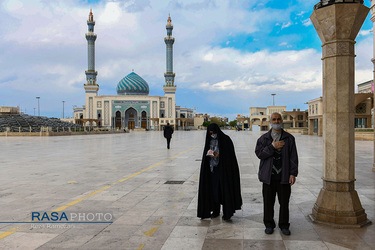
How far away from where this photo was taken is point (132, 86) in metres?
77.4

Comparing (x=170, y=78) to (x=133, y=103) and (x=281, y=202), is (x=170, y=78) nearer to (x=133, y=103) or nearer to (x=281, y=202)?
(x=133, y=103)

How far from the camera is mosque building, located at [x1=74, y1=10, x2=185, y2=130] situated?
74312 millimetres

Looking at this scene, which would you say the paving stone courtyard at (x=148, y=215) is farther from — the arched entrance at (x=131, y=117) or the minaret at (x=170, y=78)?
the arched entrance at (x=131, y=117)

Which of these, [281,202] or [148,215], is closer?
[281,202]

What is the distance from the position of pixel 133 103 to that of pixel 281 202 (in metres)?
74.3

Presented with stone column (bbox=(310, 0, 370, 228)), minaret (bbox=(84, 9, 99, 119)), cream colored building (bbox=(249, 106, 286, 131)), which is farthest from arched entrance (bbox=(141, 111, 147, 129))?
stone column (bbox=(310, 0, 370, 228))

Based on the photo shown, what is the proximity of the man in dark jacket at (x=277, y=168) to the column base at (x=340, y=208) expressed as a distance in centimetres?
55

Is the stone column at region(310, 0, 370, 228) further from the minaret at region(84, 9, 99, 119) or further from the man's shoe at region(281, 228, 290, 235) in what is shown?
the minaret at region(84, 9, 99, 119)

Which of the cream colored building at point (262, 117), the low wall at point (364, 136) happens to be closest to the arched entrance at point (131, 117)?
the cream colored building at point (262, 117)

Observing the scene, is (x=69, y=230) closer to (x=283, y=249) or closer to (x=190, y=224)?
(x=190, y=224)

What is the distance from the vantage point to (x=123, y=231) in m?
3.47

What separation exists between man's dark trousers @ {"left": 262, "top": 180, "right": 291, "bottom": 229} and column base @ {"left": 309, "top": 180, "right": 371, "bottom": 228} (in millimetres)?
526

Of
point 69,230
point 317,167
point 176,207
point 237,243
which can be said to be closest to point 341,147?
point 237,243

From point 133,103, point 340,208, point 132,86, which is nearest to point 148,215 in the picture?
point 340,208
